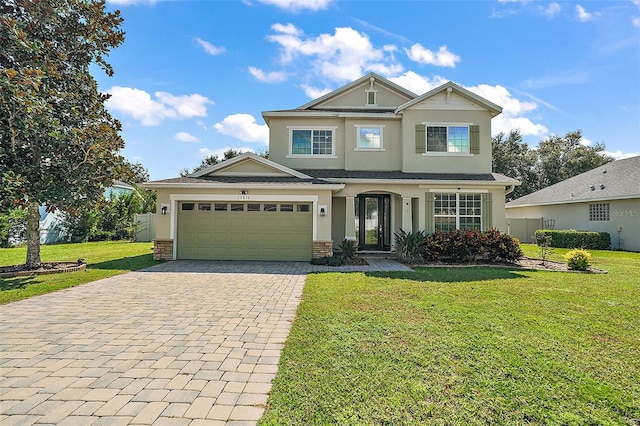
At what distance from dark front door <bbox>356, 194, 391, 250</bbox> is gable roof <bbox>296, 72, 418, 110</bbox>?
527cm

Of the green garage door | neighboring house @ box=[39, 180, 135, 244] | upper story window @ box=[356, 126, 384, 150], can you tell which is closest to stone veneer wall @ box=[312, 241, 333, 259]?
the green garage door

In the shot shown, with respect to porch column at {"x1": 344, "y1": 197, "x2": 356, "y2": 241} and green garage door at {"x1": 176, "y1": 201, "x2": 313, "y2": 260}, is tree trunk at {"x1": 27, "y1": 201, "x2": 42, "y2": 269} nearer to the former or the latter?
green garage door at {"x1": 176, "y1": 201, "x2": 313, "y2": 260}

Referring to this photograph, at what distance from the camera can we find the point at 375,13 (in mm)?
10953

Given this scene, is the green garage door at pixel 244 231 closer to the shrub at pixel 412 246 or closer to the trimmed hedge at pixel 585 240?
the shrub at pixel 412 246

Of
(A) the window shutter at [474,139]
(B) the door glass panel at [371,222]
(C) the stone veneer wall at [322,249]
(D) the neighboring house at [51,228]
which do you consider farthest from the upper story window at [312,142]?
(D) the neighboring house at [51,228]

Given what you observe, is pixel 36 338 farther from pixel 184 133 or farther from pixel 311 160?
pixel 184 133

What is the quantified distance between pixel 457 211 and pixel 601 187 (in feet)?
39.6

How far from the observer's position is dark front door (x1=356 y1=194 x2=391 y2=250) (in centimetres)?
1553

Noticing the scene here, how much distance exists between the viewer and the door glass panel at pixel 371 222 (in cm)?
1561

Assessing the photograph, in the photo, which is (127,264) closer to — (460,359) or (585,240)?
(460,359)

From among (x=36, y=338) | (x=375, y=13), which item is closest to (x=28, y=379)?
(x=36, y=338)

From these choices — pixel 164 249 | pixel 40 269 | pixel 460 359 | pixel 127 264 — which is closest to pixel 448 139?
pixel 460 359

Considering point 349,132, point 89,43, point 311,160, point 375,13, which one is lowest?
point 311,160

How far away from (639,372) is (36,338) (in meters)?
7.69
